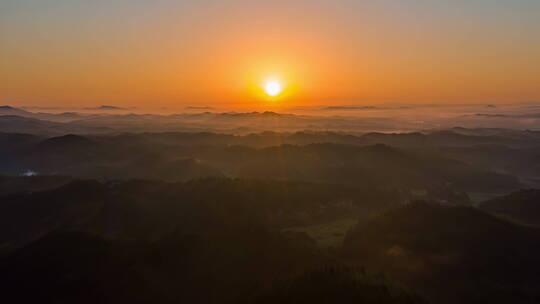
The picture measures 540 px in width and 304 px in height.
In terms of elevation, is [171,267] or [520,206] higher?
[171,267]

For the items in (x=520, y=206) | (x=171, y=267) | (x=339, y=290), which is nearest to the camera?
(x=339, y=290)

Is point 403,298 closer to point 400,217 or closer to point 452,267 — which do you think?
point 452,267

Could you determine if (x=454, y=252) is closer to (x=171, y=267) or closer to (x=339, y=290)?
(x=339, y=290)

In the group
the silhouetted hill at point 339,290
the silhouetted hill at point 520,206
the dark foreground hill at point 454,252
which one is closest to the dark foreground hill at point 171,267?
the silhouetted hill at point 339,290

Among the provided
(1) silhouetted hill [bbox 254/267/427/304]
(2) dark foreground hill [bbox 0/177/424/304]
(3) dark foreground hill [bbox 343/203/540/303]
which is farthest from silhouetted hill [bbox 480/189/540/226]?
(1) silhouetted hill [bbox 254/267/427/304]

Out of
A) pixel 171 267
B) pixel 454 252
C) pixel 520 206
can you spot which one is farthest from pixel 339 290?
pixel 520 206

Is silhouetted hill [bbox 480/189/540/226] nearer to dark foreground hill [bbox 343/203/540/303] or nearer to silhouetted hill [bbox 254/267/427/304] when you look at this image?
dark foreground hill [bbox 343/203/540/303]

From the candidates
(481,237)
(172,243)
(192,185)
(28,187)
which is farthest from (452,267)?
(28,187)

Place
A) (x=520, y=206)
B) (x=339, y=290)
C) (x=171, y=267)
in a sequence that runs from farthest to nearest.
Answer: (x=520, y=206) < (x=171, y=267) < (x=339, y=290)

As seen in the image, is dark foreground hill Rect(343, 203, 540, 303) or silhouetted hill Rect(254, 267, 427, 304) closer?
silhouetted hill Rect(254, 267, 427, 304)
